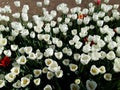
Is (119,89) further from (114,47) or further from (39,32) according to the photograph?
(39,32)

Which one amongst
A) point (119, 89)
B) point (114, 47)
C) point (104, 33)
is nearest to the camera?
point (119, 89)

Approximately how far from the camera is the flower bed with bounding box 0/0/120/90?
4766 mm

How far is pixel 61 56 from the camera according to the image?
496cm

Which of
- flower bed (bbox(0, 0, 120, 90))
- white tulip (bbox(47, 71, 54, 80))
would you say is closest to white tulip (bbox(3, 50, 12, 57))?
flower bed (bbox(0, 0, 120, 90))

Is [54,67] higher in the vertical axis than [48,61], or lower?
lower

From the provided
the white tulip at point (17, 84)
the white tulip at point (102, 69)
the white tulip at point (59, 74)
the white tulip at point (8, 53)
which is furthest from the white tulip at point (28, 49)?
the white tulip at point (102, 69)

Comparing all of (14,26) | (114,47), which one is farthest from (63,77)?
(14,26)

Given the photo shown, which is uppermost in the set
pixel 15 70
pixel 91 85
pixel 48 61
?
pixel 15 70

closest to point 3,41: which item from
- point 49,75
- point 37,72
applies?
point 37,72

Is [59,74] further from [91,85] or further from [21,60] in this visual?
[21,60]

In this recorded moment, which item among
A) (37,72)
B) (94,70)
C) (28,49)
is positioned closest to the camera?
(94,70)

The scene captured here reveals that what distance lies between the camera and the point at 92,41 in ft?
17.2

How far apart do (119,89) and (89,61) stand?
1.90ft

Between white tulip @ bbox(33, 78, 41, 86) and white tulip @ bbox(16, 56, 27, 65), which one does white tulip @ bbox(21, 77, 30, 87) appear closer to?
white tulip @ bbox(33, 78, 41, 86)
